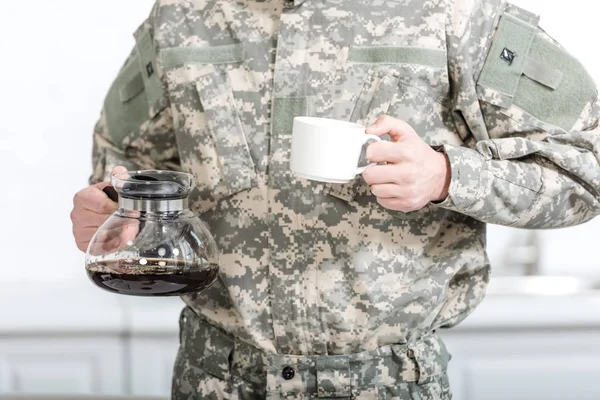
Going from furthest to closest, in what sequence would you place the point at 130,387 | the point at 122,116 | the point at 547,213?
the point at 130,387 < the point at 122,116 < the point at 547,213

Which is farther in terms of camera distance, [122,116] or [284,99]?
[122,116]

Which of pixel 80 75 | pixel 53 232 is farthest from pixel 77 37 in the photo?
pixel 53 232

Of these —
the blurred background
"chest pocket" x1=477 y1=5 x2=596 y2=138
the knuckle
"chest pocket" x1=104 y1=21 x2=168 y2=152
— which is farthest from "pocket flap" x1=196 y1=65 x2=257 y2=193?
the blurred background

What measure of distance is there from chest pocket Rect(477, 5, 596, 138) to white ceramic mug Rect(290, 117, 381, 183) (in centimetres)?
24

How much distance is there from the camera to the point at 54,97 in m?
2.09

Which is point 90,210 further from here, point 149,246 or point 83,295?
point 83,295

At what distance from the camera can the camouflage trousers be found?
3.81ft

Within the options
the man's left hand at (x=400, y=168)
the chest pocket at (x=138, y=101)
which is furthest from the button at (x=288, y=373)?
the chest pocket at (x=138, y=101)

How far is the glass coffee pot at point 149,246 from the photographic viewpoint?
3.21 feet

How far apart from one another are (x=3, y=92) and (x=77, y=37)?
0.21m

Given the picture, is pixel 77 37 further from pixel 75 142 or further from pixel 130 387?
pixel 130 387

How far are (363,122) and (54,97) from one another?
115cm

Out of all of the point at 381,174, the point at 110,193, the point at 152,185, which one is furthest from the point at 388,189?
the point at 110,193

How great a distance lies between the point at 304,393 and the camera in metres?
1.17
